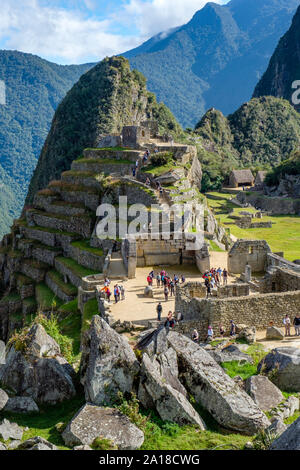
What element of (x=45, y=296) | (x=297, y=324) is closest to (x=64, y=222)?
(x=45, y=296)

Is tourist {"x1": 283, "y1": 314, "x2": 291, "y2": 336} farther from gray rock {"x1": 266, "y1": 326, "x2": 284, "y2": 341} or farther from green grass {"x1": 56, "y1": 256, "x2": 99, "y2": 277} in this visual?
green grass {"x1": 56, "y1": 256, "x2": 99, "y2": 277}

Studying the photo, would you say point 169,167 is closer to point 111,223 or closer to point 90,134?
point 111,223

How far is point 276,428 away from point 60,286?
22.2m

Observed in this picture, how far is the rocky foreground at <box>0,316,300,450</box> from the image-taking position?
Answer: 7.25m

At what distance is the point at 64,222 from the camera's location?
3394cm

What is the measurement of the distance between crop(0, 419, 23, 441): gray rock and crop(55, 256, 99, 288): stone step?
1868 centimetres

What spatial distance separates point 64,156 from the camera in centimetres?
10825

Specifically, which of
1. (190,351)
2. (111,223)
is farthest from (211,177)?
(190,351)

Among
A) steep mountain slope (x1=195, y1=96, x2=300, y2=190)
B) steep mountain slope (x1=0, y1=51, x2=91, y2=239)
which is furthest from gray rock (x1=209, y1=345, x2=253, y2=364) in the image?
steep mountain slope (x1=195, y1=96, x2=300, y2=190)

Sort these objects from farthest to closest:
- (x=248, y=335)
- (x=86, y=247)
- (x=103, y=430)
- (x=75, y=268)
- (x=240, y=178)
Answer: (x=240, y=178)
(x=86, y=247)
(x=75, y=268)
(x=248, y=335)
(x=103, y=430)

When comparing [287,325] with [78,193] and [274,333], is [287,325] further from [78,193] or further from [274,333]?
[78,193]

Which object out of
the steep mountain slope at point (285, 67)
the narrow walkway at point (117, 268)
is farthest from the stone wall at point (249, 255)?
the steep mountain slope at point (285, 67)

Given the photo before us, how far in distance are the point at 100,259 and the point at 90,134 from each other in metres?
85.7

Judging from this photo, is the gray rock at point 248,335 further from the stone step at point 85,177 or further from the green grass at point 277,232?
the stone step at point 85,177
